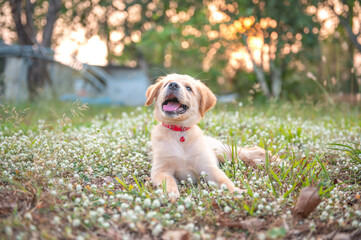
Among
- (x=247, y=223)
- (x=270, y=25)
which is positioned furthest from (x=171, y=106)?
(x=270, y=25)

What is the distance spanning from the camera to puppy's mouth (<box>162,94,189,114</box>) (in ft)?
10.6

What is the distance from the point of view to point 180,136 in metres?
3.32

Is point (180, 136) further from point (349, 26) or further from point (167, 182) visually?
point (349, 26)

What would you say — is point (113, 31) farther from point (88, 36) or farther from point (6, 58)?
point (6, 58)

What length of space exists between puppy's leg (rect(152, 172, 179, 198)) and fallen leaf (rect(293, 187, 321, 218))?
Result: 99 centimetres

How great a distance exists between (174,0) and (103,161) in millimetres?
9646

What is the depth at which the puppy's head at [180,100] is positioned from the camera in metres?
3.18

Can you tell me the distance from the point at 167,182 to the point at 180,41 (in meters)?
10.4

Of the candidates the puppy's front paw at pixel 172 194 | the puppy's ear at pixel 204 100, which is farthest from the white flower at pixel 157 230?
the puppy's ear at pixel 204 100

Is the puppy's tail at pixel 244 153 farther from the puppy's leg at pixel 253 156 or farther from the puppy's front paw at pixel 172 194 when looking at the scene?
the puppy's front paw at pixel 172 194

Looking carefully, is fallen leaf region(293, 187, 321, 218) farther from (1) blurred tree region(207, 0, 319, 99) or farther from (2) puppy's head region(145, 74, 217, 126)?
(1) blurred tree region(207, 0, 319, 99)

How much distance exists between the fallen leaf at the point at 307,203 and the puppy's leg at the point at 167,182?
0.99m

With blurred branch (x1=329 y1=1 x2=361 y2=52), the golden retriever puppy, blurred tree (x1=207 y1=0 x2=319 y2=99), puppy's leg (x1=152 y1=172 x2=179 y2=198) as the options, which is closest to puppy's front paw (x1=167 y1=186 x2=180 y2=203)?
puppy's leg (x1=152 y1=172 x2=179 y2=198)

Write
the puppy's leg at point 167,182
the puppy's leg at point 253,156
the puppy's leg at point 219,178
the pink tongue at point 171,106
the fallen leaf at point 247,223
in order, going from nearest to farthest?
the fallen leaf at point 247,223 → the puppy's leg at point 167,182 → the puppy's leg at point 219,178 → the pink tongue at point 171,106 → the puppy's leg at point 253,156
